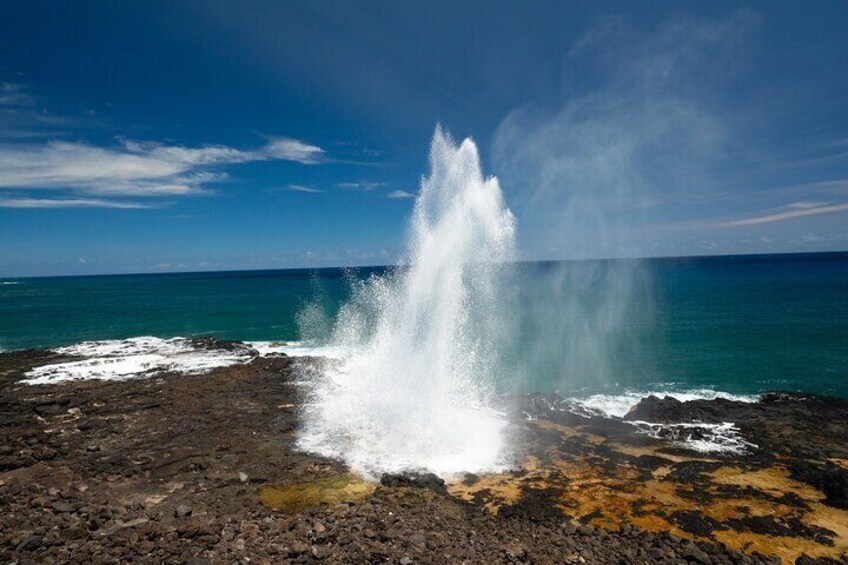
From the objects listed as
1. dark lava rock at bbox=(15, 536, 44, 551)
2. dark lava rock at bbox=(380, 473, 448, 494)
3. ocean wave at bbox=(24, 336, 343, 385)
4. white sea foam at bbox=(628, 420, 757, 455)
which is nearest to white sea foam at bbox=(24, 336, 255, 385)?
ocean wave at bbox=(24, 336, 343, 385)

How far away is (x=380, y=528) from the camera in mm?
10398

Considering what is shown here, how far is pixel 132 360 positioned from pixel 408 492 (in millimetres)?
25557

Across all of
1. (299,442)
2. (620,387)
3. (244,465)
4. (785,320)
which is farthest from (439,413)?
(785,320)

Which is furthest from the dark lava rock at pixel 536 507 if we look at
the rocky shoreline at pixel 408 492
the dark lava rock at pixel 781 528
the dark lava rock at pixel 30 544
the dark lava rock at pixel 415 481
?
the dark lava rock at pixel 30 544

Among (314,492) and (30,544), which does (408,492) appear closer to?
(314,492)

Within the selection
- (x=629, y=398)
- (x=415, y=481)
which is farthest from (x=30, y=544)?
(x=629, y=398)

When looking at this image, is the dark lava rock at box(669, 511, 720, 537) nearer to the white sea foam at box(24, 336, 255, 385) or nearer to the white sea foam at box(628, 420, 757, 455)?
the white sea foam at box(628, 420, 757, 455)

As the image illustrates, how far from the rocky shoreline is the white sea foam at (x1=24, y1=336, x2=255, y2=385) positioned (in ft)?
15.3

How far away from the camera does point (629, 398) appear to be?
24203 millimetres

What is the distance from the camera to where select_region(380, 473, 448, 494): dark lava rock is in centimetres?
1322

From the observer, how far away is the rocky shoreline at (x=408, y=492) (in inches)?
381

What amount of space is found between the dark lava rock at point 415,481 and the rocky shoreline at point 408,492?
53 millimetres

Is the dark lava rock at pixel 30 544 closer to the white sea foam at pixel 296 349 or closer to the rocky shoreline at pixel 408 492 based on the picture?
the rocky shoreline at pixel 408 492

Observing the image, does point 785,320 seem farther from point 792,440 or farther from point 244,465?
point 244,465
